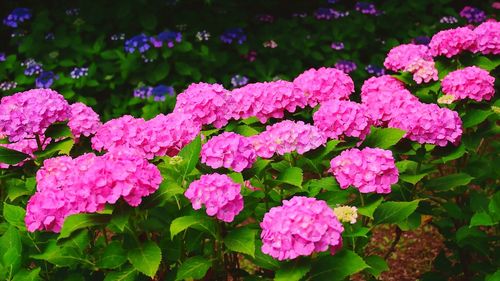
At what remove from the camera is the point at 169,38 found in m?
5.50

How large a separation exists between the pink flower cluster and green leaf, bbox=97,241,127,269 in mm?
178

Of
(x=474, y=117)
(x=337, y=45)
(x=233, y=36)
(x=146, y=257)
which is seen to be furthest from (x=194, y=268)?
(x=337, y=45)

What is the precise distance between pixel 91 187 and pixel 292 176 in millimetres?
713

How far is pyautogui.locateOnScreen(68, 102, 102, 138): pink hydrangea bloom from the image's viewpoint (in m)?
2.78

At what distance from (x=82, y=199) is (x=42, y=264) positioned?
560mm

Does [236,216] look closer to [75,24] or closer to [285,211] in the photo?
[285,211]

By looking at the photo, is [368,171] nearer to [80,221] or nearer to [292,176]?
[292,176]

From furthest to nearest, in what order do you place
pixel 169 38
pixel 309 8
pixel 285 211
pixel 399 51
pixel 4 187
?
pixel 309 8
pixel 169 38
pixel 399 51
pixel 4 187
pixel 285 211

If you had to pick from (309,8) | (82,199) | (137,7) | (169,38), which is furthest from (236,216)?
(309,8)

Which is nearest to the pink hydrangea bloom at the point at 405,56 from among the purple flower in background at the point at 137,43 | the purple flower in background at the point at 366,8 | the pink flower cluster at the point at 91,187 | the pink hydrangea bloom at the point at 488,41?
the pink hydrangea bloom at the point at 488,41

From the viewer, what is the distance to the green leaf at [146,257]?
2.05 metres

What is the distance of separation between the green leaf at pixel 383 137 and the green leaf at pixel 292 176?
1.38 feet

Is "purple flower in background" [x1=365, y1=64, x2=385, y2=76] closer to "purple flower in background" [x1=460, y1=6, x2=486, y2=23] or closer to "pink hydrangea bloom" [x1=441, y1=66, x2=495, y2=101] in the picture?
"purple flower in background" [x1=460, y1=6, x2=486, y2=23]

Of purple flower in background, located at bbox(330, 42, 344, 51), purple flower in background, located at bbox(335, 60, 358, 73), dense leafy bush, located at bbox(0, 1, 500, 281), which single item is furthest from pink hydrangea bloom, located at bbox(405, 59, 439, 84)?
purple flower in background, located at bbox(330, 42, 344, 51)
